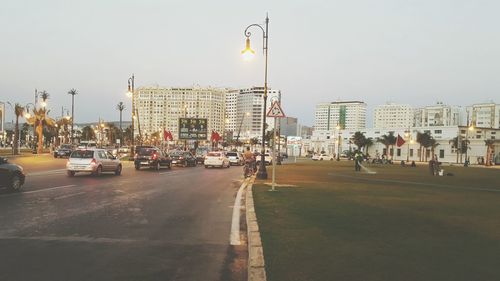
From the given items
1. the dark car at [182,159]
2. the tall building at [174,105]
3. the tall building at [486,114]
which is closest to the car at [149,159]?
the dark car at [182,159]

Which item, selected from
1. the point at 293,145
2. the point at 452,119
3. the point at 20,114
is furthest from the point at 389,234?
the point at 452,119

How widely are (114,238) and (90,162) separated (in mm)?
19649

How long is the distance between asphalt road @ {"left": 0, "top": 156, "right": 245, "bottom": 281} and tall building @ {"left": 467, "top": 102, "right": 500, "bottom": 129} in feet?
541

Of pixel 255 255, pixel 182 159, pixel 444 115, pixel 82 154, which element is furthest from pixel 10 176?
pixel 444 115

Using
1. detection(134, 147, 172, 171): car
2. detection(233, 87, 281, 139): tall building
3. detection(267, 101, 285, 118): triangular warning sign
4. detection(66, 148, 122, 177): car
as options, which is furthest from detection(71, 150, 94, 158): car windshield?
detection(233, 87, 281, 139): tall building

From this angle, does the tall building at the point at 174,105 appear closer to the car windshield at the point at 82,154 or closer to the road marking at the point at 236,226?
the car windshield at the point at 82,154

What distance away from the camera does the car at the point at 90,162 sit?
27422 mm

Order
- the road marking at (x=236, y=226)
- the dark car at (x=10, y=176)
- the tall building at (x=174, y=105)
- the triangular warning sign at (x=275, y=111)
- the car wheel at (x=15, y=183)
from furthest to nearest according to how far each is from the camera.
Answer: the tall building at (x=174, y=105) < the triangular warning sign at (x=275, y=111) < the car wheel at (x=15, y=183) < the dark car at (x=10, y=176) < the road marking at (x=236, y=226)

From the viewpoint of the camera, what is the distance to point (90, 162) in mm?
27719

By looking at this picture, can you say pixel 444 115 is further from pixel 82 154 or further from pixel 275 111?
pixel 275 111

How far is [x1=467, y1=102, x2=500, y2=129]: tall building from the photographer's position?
538 ft

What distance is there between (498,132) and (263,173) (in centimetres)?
11379

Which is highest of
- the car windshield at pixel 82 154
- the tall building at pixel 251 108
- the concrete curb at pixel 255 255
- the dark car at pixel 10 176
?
the tall building at pixel 251 108

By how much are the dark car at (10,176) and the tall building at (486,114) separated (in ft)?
537
